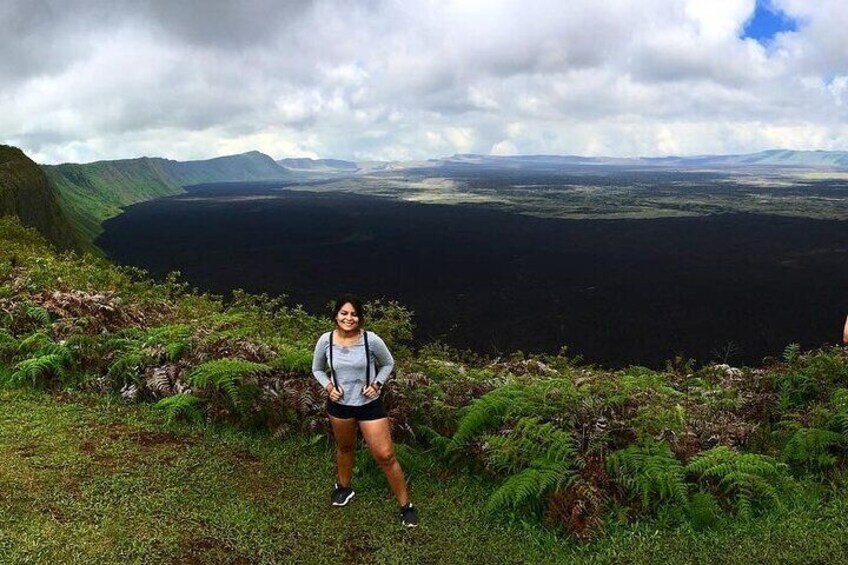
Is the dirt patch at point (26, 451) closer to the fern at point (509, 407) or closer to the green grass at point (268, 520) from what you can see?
the green grass at point (268, 520)

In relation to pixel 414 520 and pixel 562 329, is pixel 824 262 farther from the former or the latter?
pixel 414 520

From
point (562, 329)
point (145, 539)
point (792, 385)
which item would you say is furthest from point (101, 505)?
point (562, 329)

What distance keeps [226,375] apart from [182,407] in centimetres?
81

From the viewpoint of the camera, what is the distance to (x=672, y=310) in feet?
207

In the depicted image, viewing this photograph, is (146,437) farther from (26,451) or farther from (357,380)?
(357,380)

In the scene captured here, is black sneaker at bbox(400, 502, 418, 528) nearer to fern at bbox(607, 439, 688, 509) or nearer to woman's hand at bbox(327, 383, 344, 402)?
woman's hand at bbox(327, 383, 344, 402)

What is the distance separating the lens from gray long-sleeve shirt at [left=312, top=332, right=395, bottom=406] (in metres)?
6.89

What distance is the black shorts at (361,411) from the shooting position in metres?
7.03

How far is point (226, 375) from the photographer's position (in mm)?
9656

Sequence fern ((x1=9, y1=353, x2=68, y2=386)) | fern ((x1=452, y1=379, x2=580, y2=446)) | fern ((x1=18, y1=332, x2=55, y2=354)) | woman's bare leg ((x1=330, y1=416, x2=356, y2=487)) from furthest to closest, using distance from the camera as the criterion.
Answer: fern ((x1=18, y1=332, x2=55, y2=354))
fern ((x1=9, y1=353, x2=68, y2=386))
fern ((x1=452, y1=379, x2=580, y2=446))
woman's bare leg ((x1=330, y1=416, x2=356, y2=487))

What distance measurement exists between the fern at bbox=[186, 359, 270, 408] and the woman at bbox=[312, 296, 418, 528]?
2938 mm

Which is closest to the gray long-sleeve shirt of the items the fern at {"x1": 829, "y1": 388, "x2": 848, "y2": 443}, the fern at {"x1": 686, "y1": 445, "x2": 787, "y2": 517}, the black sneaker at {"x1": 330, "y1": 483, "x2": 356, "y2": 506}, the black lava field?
the black sneaker at {"x1": 330, "y1": 483, "x2": 356, "y2": 506}

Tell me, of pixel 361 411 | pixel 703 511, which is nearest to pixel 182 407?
pixel 361 411

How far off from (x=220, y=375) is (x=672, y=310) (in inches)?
2385
